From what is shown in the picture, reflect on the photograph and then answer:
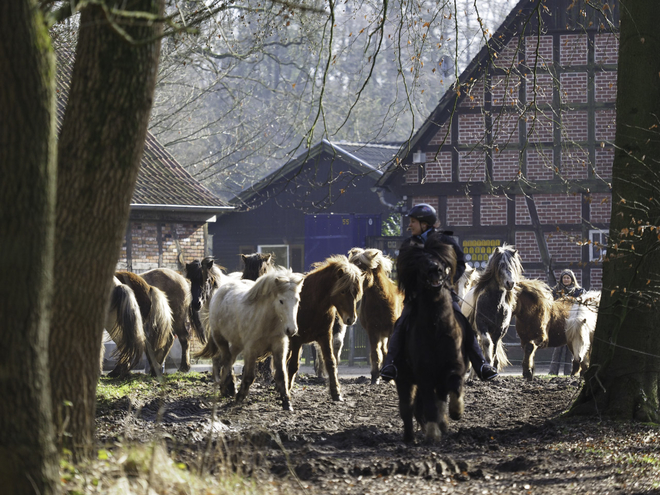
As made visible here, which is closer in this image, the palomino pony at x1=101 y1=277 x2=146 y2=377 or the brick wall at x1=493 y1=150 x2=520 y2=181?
the palomino pony at x1=101 y1=277 x2=146 y2=377

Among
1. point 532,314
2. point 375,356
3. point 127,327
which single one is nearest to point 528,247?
point 532,314

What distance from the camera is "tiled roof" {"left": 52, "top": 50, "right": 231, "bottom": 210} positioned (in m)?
23.3

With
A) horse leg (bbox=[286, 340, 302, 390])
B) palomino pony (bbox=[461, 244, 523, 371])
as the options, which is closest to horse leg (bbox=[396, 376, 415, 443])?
horse leg (bbox=[286, 340, 302, 390])

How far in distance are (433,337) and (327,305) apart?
3.94m

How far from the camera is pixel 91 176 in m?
5.08

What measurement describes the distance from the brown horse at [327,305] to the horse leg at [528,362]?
4966 mm

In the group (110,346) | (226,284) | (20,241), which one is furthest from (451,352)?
(110,346)

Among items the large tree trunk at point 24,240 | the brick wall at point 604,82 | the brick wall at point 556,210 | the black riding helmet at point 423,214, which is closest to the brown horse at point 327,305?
the black riding helmet at point 423,214

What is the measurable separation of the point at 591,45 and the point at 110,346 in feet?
49.4

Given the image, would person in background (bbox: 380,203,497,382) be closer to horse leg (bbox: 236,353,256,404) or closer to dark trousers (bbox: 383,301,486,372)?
dark trousers (bbox: 383,301,486,372)

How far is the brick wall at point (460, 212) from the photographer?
24438 mm

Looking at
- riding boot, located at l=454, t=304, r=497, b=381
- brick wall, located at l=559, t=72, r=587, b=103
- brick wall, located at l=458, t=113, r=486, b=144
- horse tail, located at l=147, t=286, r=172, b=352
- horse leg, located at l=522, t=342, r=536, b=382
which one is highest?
brick wall, located at l=559, t=72, r=587, b=103

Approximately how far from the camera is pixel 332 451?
7617 millimetres

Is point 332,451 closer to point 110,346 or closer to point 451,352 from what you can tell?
point 451,352
